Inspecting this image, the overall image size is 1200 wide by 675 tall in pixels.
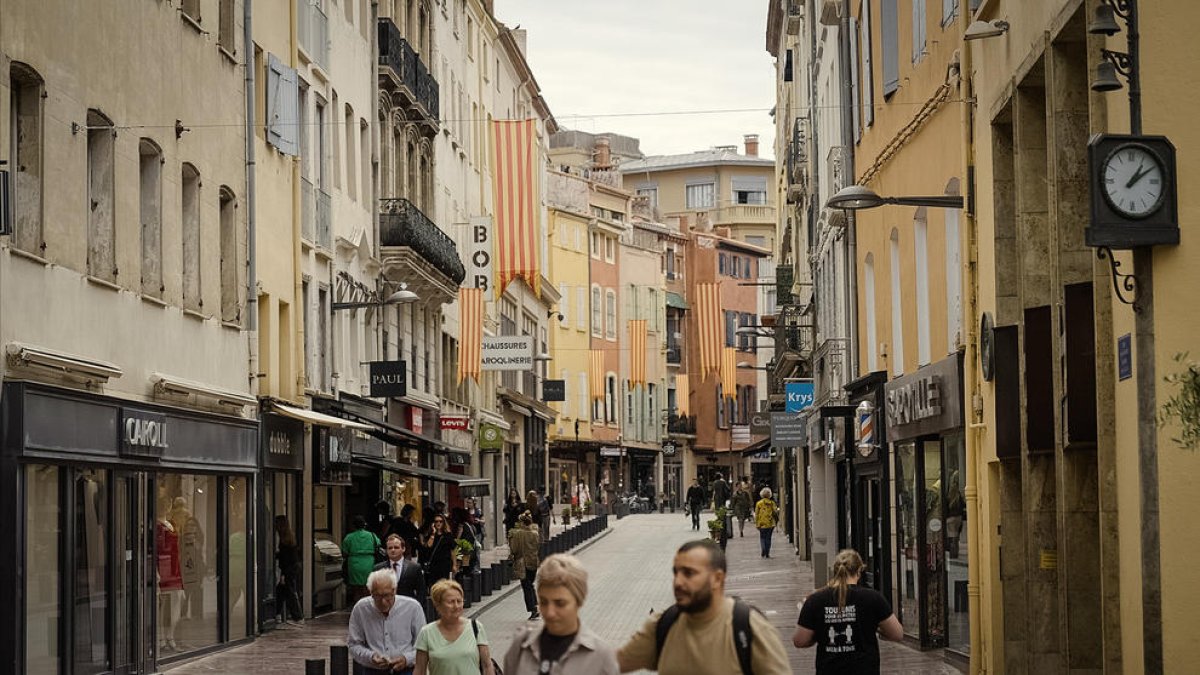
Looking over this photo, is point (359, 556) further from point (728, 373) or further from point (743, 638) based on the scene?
point (728, 373)

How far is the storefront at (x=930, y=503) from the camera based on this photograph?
22.1 meters

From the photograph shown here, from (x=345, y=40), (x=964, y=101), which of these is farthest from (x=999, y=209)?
(x=345, y=40)

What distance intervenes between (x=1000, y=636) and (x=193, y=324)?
1136 cm

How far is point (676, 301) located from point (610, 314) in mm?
10656

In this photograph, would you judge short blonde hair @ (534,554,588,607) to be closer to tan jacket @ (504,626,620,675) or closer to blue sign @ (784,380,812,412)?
tan jacket @ (504,626,620,675)

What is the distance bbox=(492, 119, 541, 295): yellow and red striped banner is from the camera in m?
42.8

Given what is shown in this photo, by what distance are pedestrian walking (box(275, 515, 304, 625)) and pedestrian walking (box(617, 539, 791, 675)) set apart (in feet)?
75.8

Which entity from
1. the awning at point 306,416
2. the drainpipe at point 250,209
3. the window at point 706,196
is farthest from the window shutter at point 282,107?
the window at point 706,196

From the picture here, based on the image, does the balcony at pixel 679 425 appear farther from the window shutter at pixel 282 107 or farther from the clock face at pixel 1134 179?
the clock face at pixel 1134 179

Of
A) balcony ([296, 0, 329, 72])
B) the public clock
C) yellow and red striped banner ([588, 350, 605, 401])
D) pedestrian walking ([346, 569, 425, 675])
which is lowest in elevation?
pedestrian walking ([346, 569, 425, 675])

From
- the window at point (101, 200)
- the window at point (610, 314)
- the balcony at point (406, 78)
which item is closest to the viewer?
the window at point (101, 200)

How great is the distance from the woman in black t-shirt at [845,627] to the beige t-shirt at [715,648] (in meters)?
4.22

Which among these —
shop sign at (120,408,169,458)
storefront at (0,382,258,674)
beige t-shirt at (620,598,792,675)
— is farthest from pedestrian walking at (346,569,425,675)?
shop sign at (120,408,169,458)

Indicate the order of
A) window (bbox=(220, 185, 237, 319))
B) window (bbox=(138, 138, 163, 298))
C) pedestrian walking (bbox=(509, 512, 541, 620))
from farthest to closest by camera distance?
1. pedestrian walking (bbox=(509, 512, 541, 620))
2. window (bbox=(220, 185, 237, 319))
3. window (bbox=(138, 138, 163, 298))
